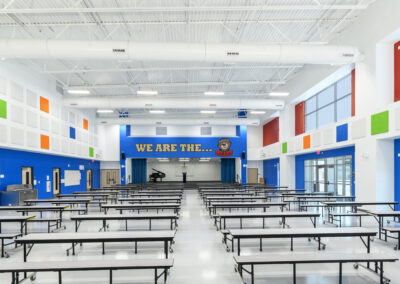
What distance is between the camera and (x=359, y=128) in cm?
977

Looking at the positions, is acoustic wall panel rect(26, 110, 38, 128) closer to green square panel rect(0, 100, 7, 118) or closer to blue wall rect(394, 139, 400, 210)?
green square panel rect(0, 100, 7, 118)

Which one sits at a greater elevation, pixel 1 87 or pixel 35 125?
pixel 1 87

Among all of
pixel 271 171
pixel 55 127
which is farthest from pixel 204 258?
pixel 271 171

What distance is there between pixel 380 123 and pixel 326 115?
5469mm

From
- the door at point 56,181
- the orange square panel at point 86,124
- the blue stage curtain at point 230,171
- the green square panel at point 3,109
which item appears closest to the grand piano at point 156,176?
the blue stage curtain at point 230,171

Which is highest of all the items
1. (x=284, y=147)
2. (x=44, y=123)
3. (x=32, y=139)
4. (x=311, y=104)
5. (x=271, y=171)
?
(x=311, y=104)

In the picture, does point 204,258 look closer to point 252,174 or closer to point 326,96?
point 326,96

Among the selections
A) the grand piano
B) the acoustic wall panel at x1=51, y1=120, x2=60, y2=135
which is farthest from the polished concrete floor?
the grand piano

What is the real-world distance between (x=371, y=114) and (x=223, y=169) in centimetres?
1841

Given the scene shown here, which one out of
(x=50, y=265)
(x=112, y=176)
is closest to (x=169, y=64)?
(x=50, y=265)

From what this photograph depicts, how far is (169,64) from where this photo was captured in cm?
1327

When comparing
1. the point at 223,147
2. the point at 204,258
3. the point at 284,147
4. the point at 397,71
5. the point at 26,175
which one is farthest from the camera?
the point at 223,147

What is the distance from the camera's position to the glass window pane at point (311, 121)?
49.6 ft

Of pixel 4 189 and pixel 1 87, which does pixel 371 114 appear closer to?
pixel 1 87
